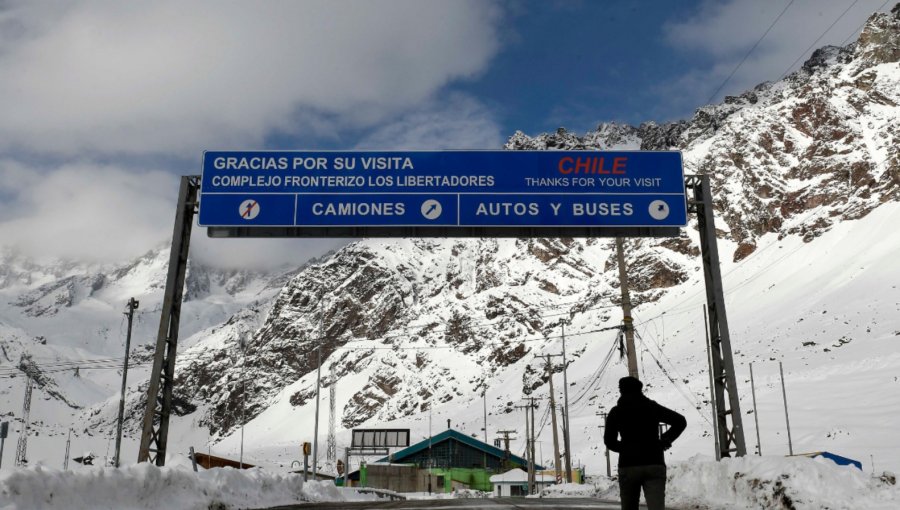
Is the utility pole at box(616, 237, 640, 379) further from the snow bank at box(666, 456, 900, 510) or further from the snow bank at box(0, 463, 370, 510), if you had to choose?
the snow bank at box(0, 463, 370, 510)

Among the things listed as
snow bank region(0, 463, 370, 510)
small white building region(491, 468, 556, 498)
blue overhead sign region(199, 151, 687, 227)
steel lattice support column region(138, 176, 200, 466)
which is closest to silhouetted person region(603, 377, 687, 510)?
snow bank region(0, 463, 370, 510)

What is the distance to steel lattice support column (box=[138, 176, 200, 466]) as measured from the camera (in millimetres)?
18016

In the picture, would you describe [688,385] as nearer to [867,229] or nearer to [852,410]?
[852,410]

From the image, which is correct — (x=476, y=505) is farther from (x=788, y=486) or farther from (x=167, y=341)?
Result: (x=167, y=341)

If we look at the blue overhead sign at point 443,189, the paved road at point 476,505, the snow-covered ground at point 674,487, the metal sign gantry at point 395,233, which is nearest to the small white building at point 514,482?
the metal sign gantry at point 395,233

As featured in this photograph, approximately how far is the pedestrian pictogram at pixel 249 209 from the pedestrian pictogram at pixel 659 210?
961 cm

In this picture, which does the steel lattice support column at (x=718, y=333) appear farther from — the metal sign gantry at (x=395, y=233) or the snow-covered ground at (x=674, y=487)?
the snow-covered ground at (x=674, y=487)

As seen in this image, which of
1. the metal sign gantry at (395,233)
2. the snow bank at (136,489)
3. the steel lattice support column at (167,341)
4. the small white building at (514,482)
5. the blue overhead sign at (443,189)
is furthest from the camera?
the small white building at (514,482)

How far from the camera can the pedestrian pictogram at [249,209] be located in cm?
1958

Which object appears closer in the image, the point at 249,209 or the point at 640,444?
the point at 640,444

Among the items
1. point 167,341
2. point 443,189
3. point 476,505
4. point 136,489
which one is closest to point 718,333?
point 476,505

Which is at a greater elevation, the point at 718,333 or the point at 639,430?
the point at 718,333

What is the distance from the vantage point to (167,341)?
62.3 ft

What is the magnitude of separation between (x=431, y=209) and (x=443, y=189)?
1.91ft
